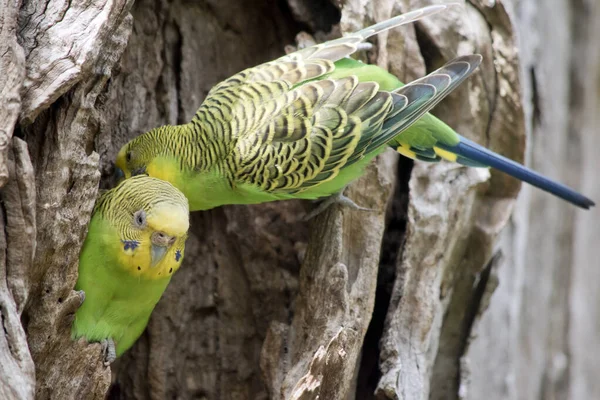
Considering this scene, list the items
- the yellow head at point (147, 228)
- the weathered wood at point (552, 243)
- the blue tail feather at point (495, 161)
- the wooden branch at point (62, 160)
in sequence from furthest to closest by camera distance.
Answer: the weathered wood at point (552, 243), the blue tail feather at point (495, 161), the yellow head at point (147, 228), the wooden branch at point (62, 160)

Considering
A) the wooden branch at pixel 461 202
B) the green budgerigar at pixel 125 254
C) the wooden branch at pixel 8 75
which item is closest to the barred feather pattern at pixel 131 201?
the green budgerigar at pixel 125 254

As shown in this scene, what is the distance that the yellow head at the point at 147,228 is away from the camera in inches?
105

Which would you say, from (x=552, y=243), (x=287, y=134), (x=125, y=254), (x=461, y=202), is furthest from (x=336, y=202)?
(x=552, y=243)

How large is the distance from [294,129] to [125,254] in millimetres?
926

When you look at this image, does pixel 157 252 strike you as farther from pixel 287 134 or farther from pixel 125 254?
pixel 287 134

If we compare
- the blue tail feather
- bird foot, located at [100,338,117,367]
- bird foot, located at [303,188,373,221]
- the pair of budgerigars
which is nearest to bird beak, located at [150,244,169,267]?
the pair of budgerigars

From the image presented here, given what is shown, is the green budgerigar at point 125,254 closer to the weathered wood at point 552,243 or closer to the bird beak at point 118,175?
the bird beak at point 118,175

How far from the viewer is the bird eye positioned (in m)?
2.69

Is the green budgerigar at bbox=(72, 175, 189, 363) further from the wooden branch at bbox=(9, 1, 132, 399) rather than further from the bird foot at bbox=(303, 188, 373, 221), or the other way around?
the bird foot at bbox=(303, 188, 373, 221)

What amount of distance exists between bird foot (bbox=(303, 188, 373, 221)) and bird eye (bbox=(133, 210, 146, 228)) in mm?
890

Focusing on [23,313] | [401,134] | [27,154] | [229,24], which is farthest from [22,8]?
[401,134]

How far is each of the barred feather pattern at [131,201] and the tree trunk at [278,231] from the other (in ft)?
0.50

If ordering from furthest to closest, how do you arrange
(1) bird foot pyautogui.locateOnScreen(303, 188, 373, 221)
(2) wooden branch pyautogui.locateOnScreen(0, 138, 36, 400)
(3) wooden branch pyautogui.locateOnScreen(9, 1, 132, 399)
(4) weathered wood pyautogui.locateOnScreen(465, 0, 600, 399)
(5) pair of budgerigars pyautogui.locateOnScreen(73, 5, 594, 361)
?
1. (4) weathered wood pyautogui.locateOnScreen(465, 0, 600, 399)
2. (1) bird foot pyautogui.locateOnScreen(303, 188, 373, 221)
3. (5) pair of budgerigars pyautogui.locateOnScreen(73, 5, 594, 361)
4. (3) wooden branch pyautogui.locateOnScreen(9, 1, 132, 399)
5. (2) wooden branch pyautogui.locateOnScreen(0, 138, 36, 400)

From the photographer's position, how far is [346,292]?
2.94 meters
